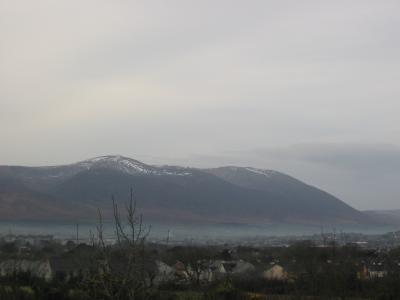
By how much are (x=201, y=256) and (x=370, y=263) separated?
47.8 feet

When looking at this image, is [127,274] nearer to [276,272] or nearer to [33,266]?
[33,266]

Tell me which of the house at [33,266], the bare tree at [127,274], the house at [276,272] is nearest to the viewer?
the bare tree at [127,274]

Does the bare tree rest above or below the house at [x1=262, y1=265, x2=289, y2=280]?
above

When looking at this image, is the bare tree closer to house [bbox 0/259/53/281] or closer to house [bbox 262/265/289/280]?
house [bbox 0/259/53/281]

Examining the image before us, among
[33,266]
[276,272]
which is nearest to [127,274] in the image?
[33,266]

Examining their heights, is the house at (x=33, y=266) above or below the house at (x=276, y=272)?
above

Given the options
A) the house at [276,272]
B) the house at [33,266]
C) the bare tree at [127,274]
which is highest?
the bare tree at [127,274]

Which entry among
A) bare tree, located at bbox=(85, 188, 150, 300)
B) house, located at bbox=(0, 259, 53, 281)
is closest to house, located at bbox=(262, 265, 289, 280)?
house, located at bbox=(0, 259, 53, 281)

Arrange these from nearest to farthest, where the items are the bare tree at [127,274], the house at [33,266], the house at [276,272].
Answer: the bare tree at [127,274]
the house at [33,266]
the house at [276,272]


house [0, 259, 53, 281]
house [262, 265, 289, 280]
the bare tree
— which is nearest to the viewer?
the bare tree

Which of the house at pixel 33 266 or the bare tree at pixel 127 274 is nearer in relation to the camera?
the bare tree at pixel 127 274

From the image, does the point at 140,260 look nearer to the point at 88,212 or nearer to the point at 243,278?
the point at 243,278

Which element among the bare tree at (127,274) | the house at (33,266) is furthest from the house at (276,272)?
the bare tree at (127,274)

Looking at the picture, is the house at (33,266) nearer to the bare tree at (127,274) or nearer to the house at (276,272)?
the house at (276,272)
